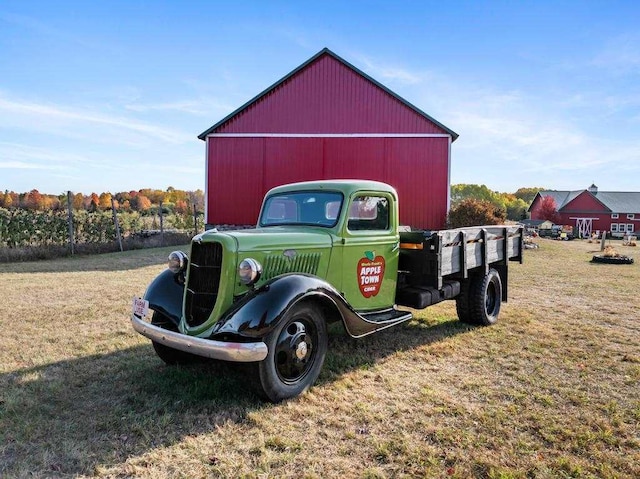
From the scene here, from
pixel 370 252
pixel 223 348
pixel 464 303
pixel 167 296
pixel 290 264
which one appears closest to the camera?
pixel 223 348

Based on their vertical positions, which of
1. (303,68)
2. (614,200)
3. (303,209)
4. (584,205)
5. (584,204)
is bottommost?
(303,209)

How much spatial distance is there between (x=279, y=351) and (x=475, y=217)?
13328 millimetres

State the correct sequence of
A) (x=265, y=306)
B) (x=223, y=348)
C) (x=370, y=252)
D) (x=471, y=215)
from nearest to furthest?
(x=223, y=348) < (x=265, y=306) < (x=370, y=252) < (x=471, y=215)

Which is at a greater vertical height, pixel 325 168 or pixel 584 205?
pixel 584 205

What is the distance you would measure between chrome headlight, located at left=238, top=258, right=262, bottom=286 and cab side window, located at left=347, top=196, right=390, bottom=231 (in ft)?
4.21

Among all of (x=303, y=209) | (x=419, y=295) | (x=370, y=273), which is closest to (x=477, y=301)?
(x=419, y=295)

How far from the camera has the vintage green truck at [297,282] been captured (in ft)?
11.3

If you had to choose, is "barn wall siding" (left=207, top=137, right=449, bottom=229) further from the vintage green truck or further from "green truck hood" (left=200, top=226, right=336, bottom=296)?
"green truck hood" (left=200, top=226, right=336, bottom=296)

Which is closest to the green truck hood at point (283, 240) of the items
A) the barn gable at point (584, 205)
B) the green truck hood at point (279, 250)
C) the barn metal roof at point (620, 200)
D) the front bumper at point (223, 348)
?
the green truck hood at point (279, 250)

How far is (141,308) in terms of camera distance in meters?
3.97

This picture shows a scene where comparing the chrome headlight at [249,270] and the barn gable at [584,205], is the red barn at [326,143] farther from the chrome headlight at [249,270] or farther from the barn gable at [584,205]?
the barn gable at [584,205]

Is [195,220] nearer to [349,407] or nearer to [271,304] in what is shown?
[271,304]

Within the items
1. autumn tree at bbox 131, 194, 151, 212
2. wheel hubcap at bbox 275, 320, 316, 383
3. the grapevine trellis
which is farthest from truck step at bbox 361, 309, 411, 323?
autumn tree at bbox 131, 194, 151, 212

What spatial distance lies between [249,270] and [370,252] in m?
1.60
